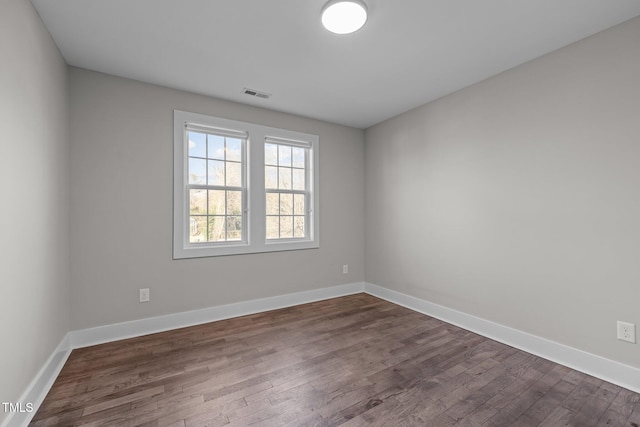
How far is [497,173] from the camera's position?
2.78 meters

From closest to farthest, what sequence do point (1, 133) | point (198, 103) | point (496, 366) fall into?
point (1, 133) → point (496, 366) → point (198, 103)

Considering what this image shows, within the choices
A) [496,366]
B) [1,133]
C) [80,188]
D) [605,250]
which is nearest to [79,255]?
[80,188]

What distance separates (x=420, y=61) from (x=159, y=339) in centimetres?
359

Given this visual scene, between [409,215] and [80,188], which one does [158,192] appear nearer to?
[80,188]

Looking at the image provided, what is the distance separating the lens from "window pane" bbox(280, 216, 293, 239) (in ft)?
12.6

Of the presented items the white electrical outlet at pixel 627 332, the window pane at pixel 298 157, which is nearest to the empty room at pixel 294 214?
the white electrical outlet at pixel 627 332

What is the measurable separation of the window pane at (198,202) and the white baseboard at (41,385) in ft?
5.13

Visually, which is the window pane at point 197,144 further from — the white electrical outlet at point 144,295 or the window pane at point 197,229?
the white electrical outlet at point 144,295

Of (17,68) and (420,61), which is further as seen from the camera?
(420,61)

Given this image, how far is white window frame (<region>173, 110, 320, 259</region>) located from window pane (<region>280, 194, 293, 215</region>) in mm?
283

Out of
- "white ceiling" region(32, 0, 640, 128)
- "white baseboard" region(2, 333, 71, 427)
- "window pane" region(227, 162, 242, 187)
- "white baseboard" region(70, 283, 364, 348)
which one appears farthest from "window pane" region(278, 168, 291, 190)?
"white baseboard" region(2, 333, 71, 427)

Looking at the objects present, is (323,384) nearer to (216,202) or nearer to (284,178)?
(216,202)

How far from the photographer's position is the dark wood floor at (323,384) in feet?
5.53

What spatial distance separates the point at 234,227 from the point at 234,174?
25.8 inches
